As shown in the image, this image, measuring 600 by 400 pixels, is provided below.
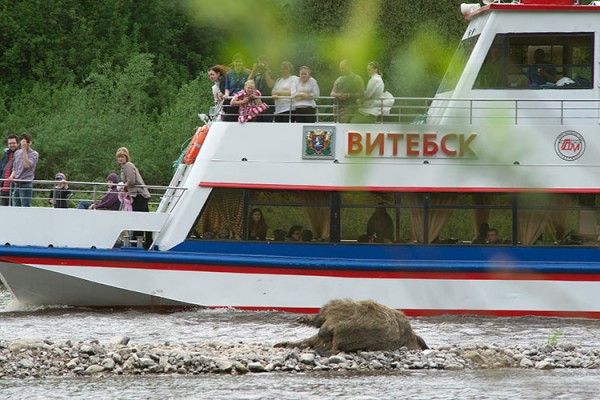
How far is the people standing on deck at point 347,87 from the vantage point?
2027 millimetres

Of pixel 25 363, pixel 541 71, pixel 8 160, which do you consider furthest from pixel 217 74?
pixel 8 160

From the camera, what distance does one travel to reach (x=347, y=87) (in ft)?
7.66

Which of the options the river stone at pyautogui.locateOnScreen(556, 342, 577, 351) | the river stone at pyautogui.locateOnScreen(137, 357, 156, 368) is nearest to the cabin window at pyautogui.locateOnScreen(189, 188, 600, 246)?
the river stone at pyautogui.locateOnScreen(556, 342, 577, 351)

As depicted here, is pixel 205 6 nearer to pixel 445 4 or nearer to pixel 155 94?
pixel 445 4

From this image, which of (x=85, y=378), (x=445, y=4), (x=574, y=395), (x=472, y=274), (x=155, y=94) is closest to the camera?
(x=445, y=4)

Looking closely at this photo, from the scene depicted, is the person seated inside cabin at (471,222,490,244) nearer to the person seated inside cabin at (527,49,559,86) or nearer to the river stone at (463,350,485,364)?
the person seated inside cabin at (527,49,559,86)

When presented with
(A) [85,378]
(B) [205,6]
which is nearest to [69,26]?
(B) [205,6]

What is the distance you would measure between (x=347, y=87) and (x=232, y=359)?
24.8ft

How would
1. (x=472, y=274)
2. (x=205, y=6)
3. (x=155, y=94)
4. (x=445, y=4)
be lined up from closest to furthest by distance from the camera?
(x=205, y=6) → (x=445, y=4) → (x=155, y=94) → (x=472, y=274)

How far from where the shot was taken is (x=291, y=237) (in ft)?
42.5

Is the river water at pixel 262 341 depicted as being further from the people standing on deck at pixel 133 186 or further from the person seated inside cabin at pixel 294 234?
the people standing on deck at pixel 133 186

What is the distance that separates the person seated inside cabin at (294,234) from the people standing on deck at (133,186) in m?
1.76

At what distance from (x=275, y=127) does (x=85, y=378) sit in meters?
4.86

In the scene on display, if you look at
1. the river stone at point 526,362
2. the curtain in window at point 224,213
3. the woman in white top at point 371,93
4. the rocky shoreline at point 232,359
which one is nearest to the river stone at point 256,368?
the rocky shoreline at point 232,359
